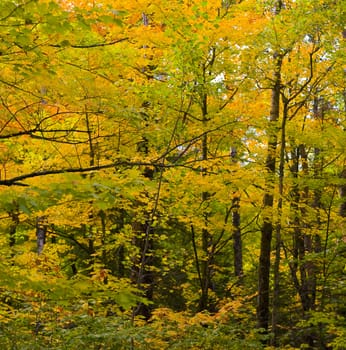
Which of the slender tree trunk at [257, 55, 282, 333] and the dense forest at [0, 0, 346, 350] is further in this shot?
the slender tree trunk at [257, 55, 282, 333]

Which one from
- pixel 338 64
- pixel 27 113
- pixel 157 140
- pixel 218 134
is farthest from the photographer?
pixel 218 134

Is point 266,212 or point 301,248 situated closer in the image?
point 266,212

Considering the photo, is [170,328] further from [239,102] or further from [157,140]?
[239,102]

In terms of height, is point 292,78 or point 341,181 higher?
point 292,78

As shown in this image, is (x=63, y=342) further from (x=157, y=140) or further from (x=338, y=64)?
(x=338, y=64)

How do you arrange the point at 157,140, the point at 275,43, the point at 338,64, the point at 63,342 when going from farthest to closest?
the point at 338,64, the point at 275,43, the point at 157,140, the point at 63,342

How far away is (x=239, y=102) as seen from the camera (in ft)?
37.7

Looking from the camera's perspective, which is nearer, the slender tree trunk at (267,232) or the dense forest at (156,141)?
the dense forest at (156,141)

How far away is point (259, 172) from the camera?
30.1 feet

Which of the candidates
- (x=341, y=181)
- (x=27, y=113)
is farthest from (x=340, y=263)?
(x=27, y=113)

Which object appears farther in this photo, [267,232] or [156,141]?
[267,232]

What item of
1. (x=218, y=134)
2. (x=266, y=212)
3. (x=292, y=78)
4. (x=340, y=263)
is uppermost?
(x=292, y=78)

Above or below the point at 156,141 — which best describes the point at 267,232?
below

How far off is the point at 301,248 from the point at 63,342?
7783 millimetres
